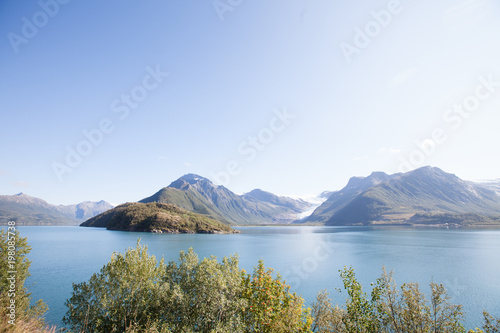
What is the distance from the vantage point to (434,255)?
342 feet

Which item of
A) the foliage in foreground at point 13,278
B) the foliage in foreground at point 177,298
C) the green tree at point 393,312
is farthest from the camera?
the foliage in foreground at point 177,298

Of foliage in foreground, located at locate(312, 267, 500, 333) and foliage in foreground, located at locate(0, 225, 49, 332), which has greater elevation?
foliage in foreground, located at locate(0, 225, 49, 332)

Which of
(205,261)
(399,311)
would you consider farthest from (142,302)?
(399,311)

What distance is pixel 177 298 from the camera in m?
23.4

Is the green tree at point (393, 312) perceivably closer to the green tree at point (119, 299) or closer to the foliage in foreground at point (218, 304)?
the foliage in foreground at point (218, 304)

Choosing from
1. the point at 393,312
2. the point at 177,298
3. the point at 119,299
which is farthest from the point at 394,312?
the point at 119,299

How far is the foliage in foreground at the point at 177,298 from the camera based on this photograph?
20688 millimetres

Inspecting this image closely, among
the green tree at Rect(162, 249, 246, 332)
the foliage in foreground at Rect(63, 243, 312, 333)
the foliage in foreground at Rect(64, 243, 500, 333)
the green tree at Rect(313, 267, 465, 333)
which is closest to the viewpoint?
the green tree at Rect(313, 267, 465, 333)

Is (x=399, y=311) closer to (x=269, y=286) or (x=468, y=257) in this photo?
(x=269, y=286)

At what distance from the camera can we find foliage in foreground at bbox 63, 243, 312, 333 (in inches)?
814

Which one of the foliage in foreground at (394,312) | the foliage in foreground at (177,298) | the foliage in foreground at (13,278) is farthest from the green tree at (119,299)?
the foliage in foreground at (394,312)

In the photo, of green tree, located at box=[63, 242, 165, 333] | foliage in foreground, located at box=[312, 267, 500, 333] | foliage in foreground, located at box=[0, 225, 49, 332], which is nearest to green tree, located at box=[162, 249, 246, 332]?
green tree, located at box=[63, 242, 165, 333]

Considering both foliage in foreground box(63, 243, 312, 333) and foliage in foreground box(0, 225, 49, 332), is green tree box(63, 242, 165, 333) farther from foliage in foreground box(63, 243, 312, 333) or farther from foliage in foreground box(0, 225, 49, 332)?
foliage in foreground box(0, 225, 49, 332)

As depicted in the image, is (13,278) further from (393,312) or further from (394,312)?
(394,312)
